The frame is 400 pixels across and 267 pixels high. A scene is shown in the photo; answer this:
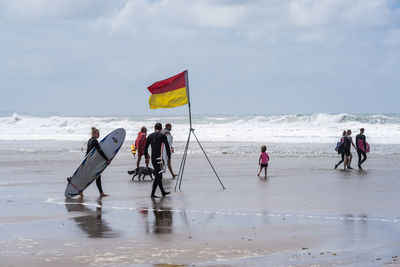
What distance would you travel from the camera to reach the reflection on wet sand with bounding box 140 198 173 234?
406 inches

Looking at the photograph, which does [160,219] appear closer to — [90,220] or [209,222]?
[209,222]

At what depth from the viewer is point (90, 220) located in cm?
1150

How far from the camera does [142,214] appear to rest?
12.1m

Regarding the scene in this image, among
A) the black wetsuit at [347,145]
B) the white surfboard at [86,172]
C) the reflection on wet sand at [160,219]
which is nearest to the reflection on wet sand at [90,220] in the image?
the white surfboard at [86,172]

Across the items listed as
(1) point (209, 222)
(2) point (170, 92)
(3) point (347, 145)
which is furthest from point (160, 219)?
(3) point (347, 145)

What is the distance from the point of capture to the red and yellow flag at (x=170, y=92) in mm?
16438

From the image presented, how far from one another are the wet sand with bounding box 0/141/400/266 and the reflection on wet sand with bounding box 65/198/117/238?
0.06ft

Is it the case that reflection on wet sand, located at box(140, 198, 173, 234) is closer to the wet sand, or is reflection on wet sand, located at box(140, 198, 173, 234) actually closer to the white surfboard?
the wet sand

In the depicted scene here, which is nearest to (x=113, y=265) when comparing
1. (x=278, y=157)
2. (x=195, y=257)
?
(x=195, y=257)

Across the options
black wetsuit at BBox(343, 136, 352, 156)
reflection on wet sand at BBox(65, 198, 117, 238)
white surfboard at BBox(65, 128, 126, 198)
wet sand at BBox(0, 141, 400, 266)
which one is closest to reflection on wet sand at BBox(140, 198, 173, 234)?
wet sand at BBox(0, 141, 400, 266)

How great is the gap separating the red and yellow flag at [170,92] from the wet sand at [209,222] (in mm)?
2300

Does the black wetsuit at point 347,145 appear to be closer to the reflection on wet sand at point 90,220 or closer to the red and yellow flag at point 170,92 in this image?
the red and yellow flag at point 170,92

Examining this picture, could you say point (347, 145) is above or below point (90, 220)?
above

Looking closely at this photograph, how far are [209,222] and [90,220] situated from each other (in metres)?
2.22
